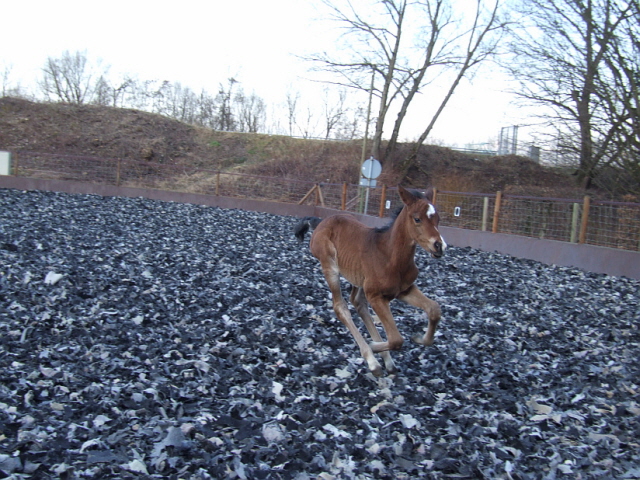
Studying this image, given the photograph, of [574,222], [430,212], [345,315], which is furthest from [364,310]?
[574,222]

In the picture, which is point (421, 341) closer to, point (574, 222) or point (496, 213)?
point (574, 222)

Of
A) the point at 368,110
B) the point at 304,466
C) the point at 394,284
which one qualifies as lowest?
the point at 304,466

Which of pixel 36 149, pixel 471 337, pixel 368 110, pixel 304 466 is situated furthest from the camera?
pixel 36 149

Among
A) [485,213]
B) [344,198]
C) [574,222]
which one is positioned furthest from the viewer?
[344,198]

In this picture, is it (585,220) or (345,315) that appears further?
(585,220)

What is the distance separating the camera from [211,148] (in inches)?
1608

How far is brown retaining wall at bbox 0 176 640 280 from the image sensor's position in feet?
38.8

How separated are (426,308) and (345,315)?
3.49 feet

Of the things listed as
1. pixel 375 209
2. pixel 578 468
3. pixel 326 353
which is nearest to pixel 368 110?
pixel 375 209

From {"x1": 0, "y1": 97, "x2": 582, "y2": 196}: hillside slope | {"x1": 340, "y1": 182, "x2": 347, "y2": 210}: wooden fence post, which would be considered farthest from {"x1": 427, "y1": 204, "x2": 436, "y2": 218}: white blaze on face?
{"x1": 0, "y1": 97, "x2": 582, "y2": 196}: hillside slope

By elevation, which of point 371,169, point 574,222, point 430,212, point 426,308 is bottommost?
point 426,308

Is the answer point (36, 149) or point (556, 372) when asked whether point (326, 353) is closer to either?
point (556, 372)

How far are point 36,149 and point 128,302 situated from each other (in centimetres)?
3317

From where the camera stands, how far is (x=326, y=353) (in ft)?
18.7
